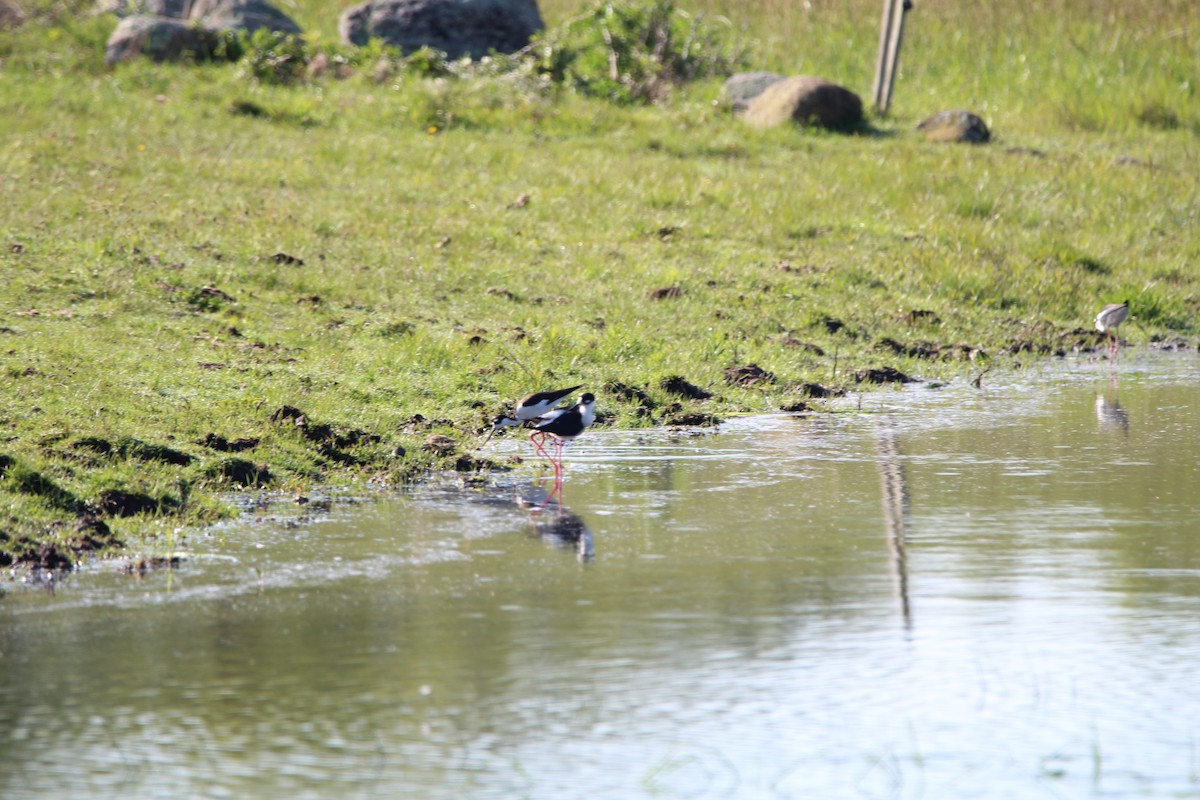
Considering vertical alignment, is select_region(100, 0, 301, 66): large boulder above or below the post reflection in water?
above

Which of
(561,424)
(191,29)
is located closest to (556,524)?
(561,424)

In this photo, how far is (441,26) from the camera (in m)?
26.2

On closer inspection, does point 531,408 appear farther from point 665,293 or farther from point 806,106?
point 806,106

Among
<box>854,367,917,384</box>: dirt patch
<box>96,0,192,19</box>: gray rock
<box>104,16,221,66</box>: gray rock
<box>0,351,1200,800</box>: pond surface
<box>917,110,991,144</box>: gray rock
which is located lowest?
<box>0,351,1200,800</box>: pond surface

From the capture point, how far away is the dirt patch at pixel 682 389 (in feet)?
39.3

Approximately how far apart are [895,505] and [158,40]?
60.9 ft

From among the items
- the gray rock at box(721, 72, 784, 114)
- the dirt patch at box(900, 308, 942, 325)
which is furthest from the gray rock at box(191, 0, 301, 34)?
the dirt patch at box(900, 308, 942, 325)

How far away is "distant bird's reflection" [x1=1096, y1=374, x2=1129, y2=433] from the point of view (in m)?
11.5

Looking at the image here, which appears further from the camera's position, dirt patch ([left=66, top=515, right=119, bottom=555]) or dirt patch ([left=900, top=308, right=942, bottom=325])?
dirt patch ([left=900, top=308, right=942, bottom=325])

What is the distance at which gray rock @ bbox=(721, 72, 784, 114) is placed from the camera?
79.1 ft

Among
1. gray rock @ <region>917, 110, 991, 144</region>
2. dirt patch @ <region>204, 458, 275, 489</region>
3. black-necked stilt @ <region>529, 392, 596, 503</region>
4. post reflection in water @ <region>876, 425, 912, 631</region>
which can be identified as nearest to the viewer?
post reflection in water @ <region>876, 425, 912, 631</region>

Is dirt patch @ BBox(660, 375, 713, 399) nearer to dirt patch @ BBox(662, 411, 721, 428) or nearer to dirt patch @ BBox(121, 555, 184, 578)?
dirt patch @ BBox(662, 411, 721, 428)

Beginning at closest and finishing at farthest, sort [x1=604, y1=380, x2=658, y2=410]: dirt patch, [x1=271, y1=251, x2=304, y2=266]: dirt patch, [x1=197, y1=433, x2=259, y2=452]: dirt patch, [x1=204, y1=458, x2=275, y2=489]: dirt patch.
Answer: [x1=204, y1=458, x2=275, y2=489]: dirt patch → [x1=197, y1=433, x2=259, y2=452]: dirt patch → [x1=604, y1=380, x2=658, y2=410]: dirt patch → [x1=271, y1=251, x2=304, y2=266]: dirt patch

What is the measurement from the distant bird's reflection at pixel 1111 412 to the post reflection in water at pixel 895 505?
1.57m
